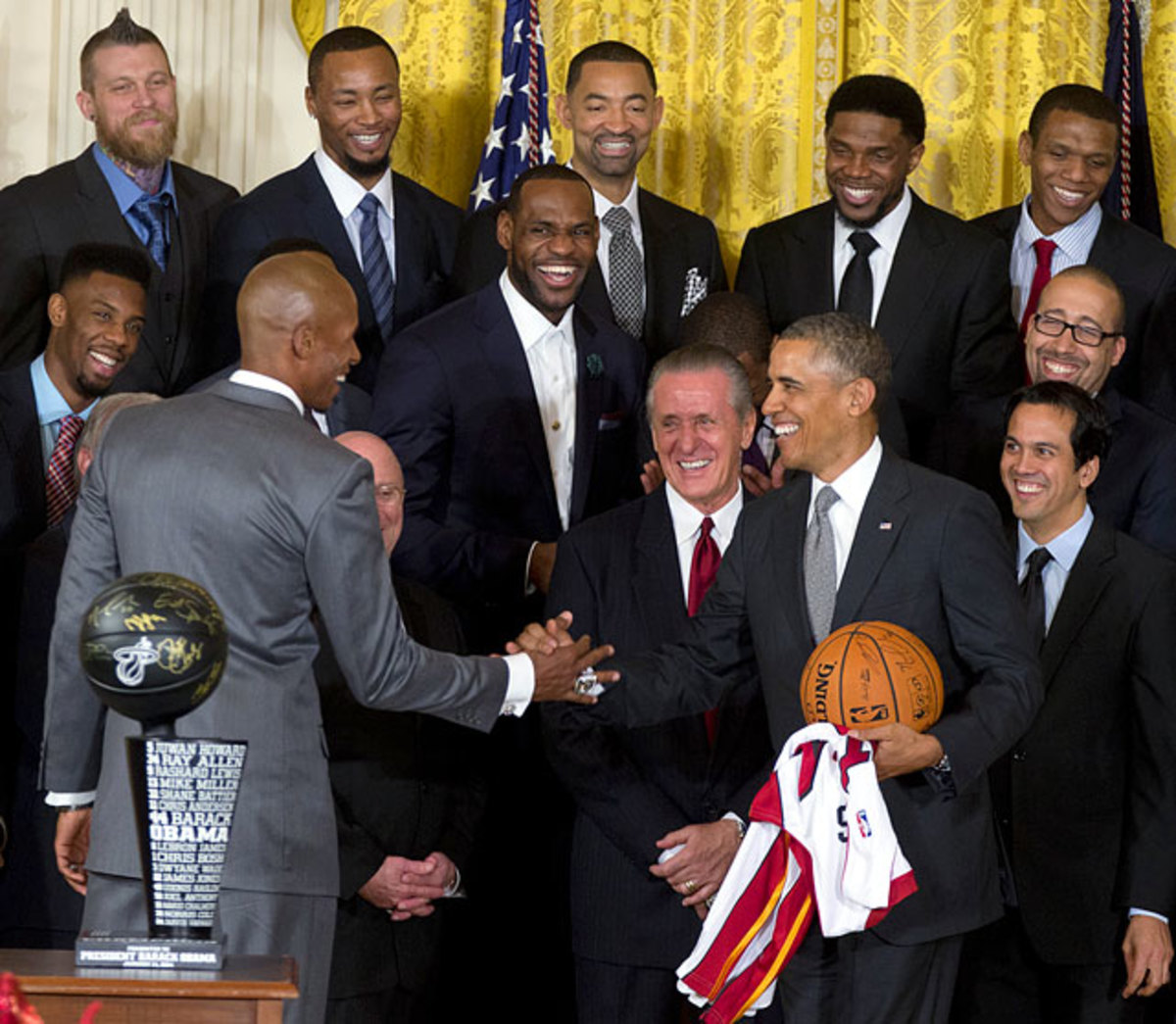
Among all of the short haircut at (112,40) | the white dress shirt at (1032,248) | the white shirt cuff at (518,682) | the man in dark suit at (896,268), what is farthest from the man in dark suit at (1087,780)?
the short haircut at (112,40)

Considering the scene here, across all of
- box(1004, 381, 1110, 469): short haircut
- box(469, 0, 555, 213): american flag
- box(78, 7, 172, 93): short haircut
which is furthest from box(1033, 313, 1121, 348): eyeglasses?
box(78, 7, 172, 93): short haircut

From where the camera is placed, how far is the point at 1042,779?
5.20 meters

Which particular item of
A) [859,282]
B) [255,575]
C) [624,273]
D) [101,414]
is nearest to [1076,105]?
[859,282]

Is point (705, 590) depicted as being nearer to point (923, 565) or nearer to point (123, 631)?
point (923, 565)

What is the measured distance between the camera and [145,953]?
3.44 m

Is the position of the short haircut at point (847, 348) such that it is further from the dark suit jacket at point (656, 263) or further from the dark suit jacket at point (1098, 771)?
the dark suit jacket at point (656, 263)

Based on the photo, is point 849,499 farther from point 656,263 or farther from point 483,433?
point 656,263

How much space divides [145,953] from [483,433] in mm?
2465

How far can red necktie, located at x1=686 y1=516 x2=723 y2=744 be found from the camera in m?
5.17

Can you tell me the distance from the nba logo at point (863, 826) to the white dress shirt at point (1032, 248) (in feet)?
9.25

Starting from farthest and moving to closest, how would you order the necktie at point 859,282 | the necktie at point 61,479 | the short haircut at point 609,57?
the short haircut at point 609,57 → the necktie at point 859,282 → the necktie at point 61,479

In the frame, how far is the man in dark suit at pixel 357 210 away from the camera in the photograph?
6.26 m

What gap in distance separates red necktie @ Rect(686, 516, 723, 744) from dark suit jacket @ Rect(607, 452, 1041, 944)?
381mm

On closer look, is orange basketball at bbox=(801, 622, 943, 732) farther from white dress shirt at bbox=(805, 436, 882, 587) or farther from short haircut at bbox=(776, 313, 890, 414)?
short haircut at bbox=(776, 313, 890, 414)
